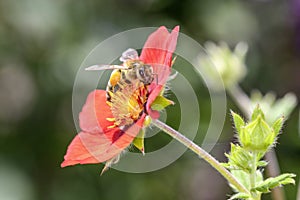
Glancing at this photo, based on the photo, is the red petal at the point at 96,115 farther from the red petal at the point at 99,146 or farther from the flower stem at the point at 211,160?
the flower stem at the point at 211,160

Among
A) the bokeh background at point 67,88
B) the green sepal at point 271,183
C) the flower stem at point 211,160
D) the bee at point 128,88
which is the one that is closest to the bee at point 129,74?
the bee at point 128,88

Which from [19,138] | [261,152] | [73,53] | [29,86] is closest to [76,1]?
[73,53]

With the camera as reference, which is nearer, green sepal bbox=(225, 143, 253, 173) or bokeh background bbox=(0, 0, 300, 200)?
green sepal bbox=(225, 143, 253, 173)

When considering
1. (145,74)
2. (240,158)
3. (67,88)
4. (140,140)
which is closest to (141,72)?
(145,74)

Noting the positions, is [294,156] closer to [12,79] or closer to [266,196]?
[266,196]

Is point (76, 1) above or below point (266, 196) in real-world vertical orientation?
above

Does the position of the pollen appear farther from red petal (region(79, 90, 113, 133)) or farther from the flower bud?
the flower bud

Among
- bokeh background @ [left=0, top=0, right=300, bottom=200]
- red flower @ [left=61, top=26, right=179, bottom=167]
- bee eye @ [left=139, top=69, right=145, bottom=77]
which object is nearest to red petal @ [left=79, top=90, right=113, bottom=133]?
red flower @ [left=61, top=26, right=179, bottom=167]

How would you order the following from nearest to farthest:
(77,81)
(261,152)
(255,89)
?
1. (261,152)
2. (77,81)
3. (255,89)

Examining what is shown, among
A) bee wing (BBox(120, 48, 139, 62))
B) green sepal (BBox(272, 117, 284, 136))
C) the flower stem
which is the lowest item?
the flower stem
